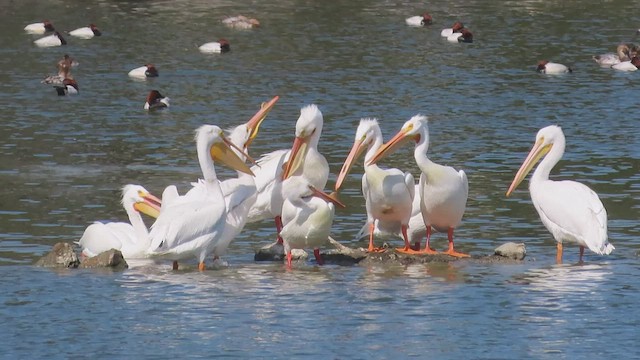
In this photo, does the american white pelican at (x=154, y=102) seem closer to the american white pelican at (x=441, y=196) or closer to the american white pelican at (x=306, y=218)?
the american white pelican at (x=441, y=196)

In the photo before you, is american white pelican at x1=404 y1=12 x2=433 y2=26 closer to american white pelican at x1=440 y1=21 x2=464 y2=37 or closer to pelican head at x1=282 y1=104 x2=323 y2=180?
american white pelican at x1=440 y1=21 x2=464 y2=37

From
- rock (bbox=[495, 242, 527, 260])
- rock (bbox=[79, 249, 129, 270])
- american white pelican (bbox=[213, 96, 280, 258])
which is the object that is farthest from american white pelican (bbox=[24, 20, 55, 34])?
rock (bbox=[495, 242, 527, 260])

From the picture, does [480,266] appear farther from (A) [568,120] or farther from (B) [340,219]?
(A) [568,120]

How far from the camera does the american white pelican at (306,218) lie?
38.3 ft

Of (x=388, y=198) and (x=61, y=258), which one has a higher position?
(x=388, y=198)

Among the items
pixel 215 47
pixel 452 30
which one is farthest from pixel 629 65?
pixel 215 47

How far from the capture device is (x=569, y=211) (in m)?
11.8

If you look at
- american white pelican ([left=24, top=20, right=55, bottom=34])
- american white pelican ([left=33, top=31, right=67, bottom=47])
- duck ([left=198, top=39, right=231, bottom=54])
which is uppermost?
american white pelican ([left=24, top=20, right=55, bottom=34])

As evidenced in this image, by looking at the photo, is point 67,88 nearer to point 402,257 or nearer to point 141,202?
point 141,202

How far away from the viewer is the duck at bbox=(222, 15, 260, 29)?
3052 centimetres

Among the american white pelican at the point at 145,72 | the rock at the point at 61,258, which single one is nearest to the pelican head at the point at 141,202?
the rock at the point at 61,258

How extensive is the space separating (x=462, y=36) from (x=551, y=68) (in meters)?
4.03

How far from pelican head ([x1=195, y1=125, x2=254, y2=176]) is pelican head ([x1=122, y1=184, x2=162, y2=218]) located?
23.8 inches

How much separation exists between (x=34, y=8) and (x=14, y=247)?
22466mm
